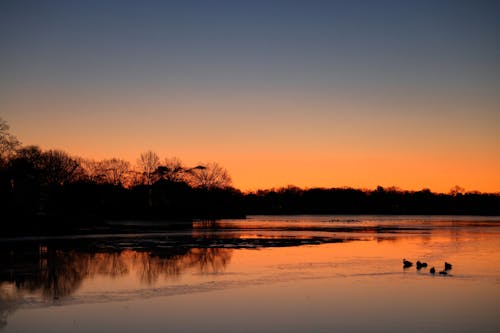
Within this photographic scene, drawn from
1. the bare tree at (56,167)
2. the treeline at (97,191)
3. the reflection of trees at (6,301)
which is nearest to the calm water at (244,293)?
the reflection of trees at (6,301)

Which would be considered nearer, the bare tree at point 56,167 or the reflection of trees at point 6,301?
the reflection of trees at point 6,301

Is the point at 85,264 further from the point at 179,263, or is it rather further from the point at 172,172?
the point at 172,172

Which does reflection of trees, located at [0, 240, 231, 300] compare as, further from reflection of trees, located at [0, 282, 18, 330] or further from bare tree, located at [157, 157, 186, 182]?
bare tree, located at [157, 157, 186, 182]

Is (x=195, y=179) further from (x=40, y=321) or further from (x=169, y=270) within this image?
(x=40, y=321)

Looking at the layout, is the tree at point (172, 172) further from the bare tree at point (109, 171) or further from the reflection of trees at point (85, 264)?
the reflection of trees at point (85, 264)

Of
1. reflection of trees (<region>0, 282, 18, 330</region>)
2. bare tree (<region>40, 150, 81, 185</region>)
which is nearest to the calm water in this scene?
reflection of trees (<region>0, 282, 18, 330</region>)

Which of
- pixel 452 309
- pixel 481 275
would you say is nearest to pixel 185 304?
pixel 452 309

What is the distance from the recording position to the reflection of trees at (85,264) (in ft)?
60.4

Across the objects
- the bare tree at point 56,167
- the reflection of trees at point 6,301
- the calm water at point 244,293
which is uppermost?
the bare tree at point 56,167

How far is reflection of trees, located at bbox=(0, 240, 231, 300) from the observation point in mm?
18422

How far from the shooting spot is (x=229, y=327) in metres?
12.2

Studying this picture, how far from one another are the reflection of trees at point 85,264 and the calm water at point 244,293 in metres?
0.04

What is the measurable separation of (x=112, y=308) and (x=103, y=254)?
14818 mm

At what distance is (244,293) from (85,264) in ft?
32.9
